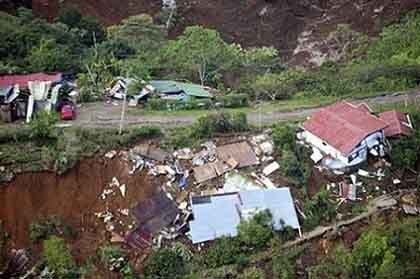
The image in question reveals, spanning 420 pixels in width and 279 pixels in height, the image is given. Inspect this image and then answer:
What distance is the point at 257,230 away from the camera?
54.3 ft

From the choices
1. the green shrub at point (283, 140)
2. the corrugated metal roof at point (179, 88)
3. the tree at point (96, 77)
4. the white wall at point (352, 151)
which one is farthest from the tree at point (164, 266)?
the corrugated metal roof at point (179, 88)

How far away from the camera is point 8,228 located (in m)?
16.8

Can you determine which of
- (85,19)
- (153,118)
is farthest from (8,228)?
(85,19)

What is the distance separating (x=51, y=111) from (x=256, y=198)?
6131 millimetres

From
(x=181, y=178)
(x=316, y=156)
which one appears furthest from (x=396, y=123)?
(x=181, y=178)

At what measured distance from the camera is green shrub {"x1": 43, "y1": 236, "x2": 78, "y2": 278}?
51.8 ft

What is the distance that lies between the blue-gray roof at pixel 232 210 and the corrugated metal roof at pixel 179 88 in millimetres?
5025

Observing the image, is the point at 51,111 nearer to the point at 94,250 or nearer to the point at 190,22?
the point at 94,250

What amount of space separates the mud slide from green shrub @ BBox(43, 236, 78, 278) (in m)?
0.60

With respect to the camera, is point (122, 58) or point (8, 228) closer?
point (8, 228)

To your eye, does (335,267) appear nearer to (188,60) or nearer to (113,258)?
(113,258)

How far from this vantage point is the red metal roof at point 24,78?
66.5 feet

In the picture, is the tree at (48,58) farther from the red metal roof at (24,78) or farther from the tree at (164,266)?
the tree at (164,266)

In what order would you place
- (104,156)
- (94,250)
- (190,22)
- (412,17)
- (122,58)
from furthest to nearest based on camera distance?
(190,22) → (412,17) → (122,58) → (104,156) → (94,250)
